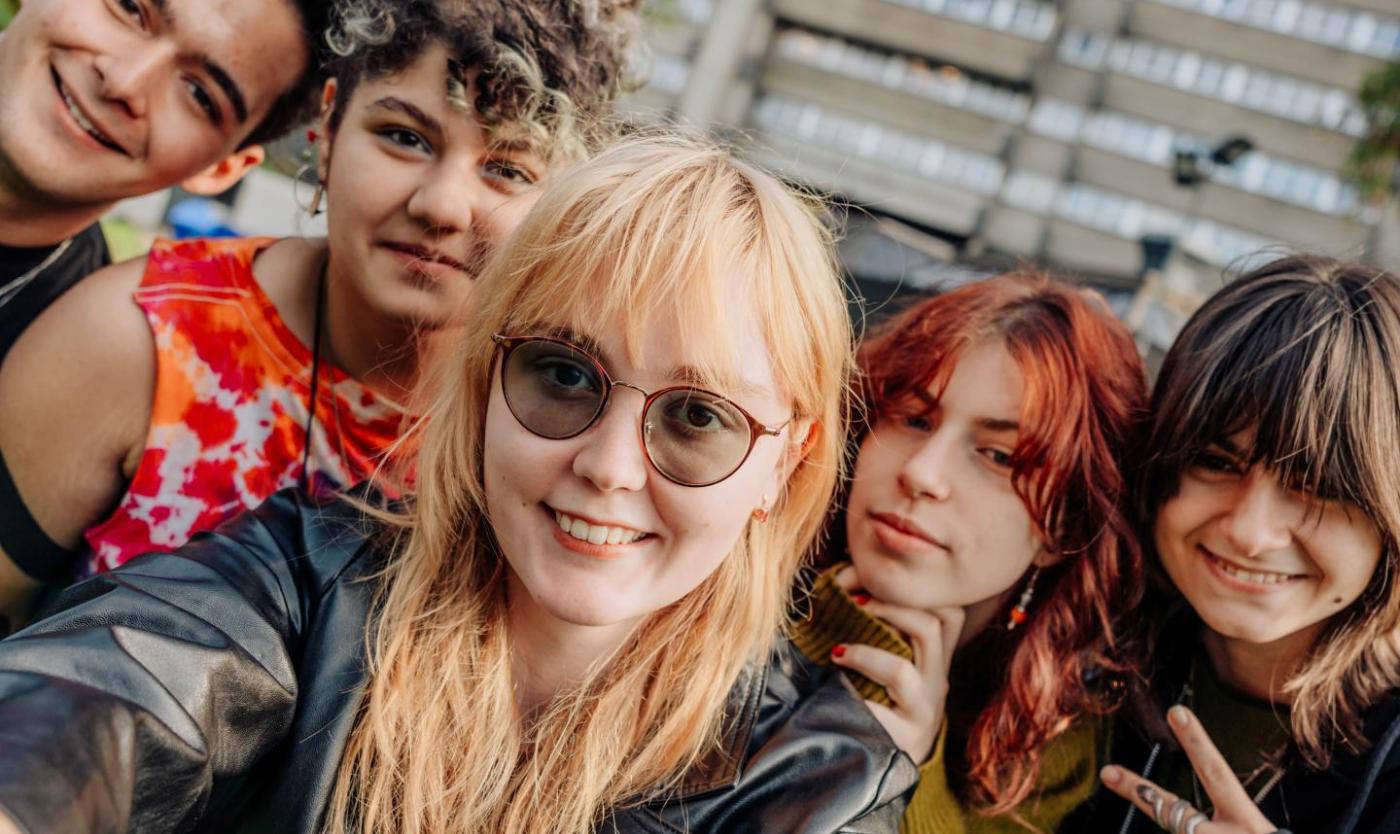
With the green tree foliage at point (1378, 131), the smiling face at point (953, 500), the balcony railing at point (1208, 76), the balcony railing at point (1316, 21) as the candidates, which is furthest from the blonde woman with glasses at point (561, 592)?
the balcony railing at point (1316, 21)

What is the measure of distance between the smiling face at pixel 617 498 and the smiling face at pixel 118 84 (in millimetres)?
1427

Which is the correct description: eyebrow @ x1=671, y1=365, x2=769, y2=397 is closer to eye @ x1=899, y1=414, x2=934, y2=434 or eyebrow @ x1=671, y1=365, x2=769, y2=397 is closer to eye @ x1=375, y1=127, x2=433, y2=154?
eye @ x1=899, y1=414, x2=934, y2=434

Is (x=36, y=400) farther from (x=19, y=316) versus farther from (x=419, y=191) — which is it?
(x=419, y=191)

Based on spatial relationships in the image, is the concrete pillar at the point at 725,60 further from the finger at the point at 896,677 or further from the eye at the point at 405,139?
the finger at the point at 896,677

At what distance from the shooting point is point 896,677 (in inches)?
97.7

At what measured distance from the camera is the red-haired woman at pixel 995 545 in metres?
2.50

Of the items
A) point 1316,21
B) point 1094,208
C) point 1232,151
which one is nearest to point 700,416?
point 1232,151

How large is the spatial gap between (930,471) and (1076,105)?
31182 millimetres

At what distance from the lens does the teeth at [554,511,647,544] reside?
1.77 meters

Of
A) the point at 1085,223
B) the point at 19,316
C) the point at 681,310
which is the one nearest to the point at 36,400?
the point at 19,316

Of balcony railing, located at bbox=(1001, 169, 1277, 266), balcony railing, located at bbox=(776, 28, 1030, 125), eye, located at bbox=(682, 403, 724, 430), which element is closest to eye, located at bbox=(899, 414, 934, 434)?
eye, located at bbox=(682, 403, 724, 430)

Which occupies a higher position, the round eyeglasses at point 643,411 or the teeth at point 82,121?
the teeth at point 82,121

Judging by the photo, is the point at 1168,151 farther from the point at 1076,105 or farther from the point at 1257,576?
the point at 1257,576

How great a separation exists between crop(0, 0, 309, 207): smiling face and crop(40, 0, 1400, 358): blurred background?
26000 mm
